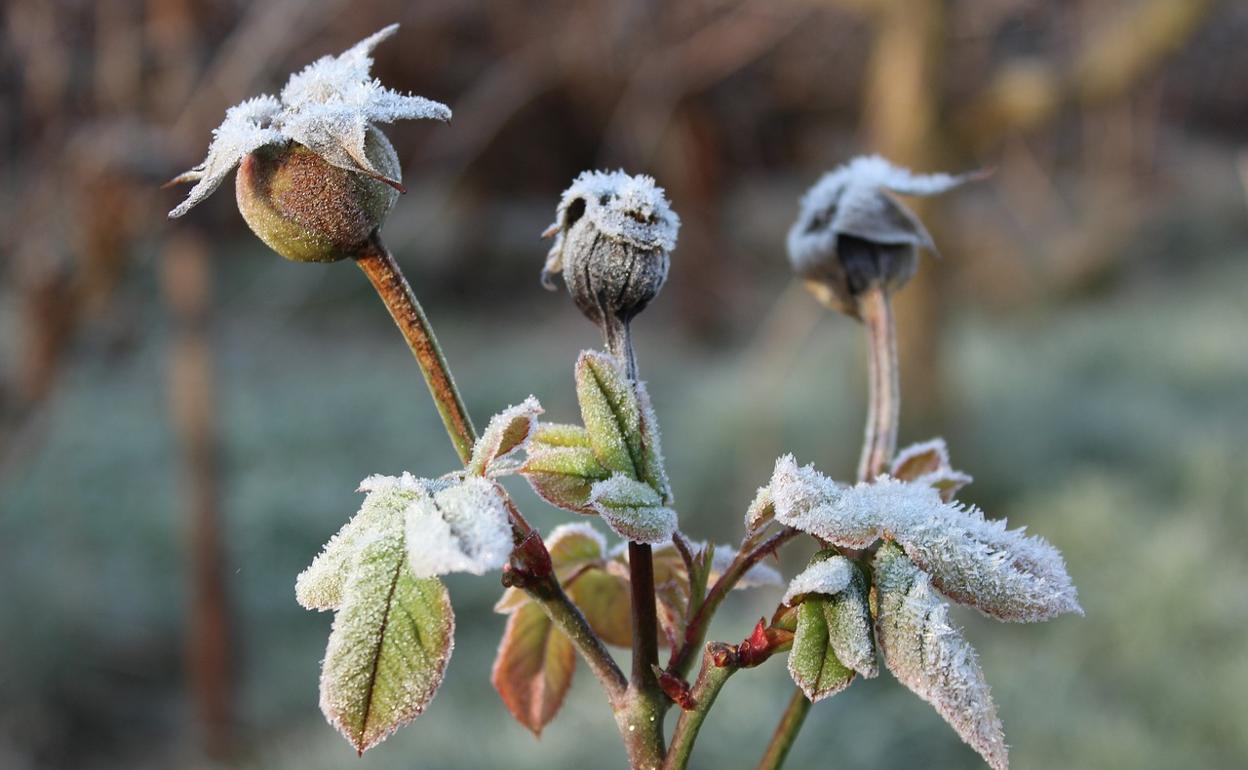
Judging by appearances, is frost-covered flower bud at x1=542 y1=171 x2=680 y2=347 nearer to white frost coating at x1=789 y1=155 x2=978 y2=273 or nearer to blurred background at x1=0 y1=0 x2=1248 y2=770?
white frost coating at x1=789 y1=155 x2=978 y2=273

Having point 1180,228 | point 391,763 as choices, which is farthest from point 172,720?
point 1180,228

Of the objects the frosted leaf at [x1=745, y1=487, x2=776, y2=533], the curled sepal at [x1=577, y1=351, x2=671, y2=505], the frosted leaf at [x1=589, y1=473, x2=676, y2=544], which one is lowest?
the frosted leaf at [x1=589, y1=473, x2=676, y2=544]

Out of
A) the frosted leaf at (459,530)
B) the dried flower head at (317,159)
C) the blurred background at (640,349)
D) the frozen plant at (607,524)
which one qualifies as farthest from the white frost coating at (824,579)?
the blurred background at (640,349)

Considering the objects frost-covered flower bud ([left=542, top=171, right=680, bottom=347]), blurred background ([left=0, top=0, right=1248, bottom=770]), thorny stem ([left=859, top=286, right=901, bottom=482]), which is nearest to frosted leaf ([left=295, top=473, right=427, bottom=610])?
frost-covered flower bud ([left=542, top=171, right=680, bottom=347])

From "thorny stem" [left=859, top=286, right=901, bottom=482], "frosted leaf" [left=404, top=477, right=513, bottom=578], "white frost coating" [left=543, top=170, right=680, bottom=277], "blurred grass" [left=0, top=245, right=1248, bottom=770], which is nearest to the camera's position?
"frosted leaf" [left=404, top=477, right=513, bottom=578]

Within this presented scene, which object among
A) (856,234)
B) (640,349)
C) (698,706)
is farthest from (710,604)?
(640,349)

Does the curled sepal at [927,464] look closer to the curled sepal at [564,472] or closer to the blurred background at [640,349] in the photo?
the curled sepal at [564,472]
